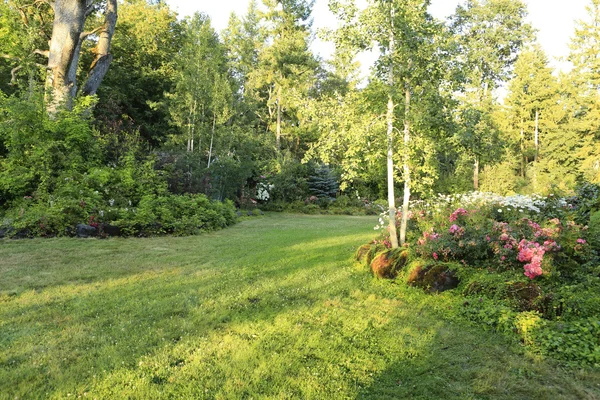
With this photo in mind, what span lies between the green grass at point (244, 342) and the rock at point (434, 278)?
0.22 meters

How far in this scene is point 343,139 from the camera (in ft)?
19.7

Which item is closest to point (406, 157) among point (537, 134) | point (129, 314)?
point (129, 314)

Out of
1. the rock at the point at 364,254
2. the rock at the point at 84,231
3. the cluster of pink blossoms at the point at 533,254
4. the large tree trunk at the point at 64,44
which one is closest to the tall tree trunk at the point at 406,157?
the rock at the point at 364,254

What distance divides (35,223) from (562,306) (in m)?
9.84

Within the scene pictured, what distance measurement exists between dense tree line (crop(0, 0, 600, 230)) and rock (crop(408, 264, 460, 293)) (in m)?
1.30

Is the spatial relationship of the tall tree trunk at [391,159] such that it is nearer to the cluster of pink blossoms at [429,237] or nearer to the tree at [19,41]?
the cluster of pink blossoms at [429,237]

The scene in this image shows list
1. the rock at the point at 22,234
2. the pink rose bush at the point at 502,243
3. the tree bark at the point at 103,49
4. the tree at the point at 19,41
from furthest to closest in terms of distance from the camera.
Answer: the tree at the point at 19,41 < the tree bark at the point at 103,49 < the rock at the point at 22,234 < the pink rose bush at the point at 502,243

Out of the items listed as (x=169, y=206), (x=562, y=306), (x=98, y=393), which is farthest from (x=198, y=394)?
(x=169, y=206)

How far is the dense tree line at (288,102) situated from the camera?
5.81m

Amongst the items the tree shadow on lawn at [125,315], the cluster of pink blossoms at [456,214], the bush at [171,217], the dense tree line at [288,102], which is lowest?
the tree shadow on lawn at [125,315]

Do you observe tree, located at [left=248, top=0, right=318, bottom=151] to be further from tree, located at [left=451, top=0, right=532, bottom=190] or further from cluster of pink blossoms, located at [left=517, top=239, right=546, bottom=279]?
cluster of pink blossoms, located at [left=517, top=239, right=546, bottom=279]

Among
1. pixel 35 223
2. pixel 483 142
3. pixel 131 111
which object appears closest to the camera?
pixel 483 142

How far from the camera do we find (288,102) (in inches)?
706

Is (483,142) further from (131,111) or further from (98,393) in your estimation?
(131,111)
